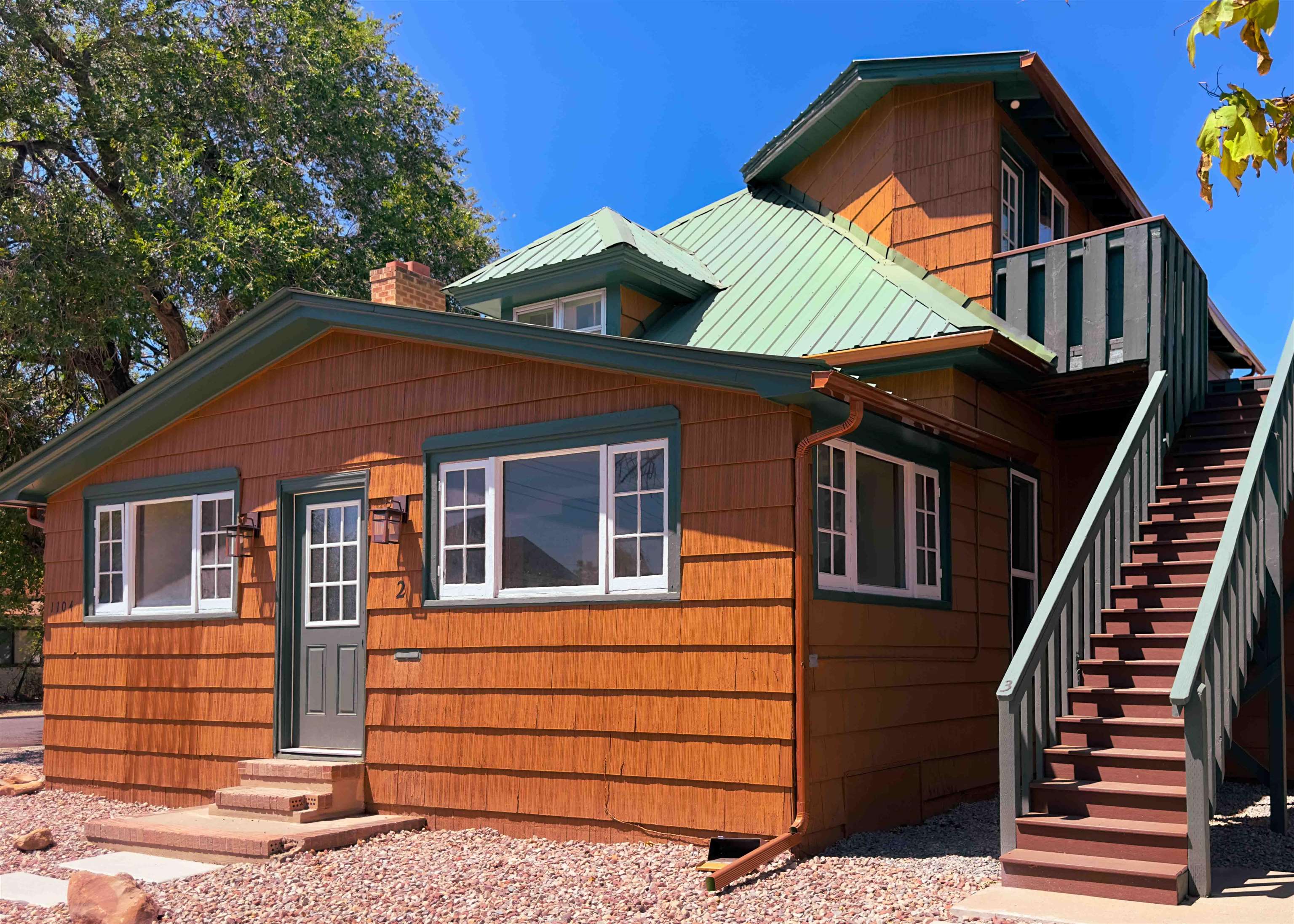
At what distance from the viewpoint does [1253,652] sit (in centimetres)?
753

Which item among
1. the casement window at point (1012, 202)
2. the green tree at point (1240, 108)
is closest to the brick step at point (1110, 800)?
A: the green tree at point (1240, 108)

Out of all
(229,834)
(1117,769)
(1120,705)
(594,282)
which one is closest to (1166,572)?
(1120,705)

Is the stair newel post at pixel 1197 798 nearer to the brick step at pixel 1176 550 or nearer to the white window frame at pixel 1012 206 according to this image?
the brick step at pixel 1176 550

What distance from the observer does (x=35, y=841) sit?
332 inches

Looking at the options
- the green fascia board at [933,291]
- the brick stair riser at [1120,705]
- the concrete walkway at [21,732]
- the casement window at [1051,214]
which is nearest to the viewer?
the brick stair riser at [1120,705]

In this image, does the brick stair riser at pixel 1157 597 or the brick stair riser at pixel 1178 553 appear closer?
the brick stair riser at pixel 1157 597

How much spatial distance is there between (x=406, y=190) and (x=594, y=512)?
1515 centimetres

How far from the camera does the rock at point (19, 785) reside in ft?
36.6

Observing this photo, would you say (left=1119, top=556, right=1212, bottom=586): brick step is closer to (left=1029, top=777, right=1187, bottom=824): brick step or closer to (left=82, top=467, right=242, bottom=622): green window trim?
(left=1029, top=777, right=1187, bottom=824): brick step

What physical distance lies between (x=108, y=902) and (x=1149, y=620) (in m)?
6.33

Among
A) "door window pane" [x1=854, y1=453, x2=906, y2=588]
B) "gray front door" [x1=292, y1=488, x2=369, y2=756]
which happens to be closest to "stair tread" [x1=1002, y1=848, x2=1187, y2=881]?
"door window pane" [x1=854, y1=453, x2=906, y2=588]

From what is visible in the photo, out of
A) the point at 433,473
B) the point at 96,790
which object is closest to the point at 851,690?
the point at 433,473

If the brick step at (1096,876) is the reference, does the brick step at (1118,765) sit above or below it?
above

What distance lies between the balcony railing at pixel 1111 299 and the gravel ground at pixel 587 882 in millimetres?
3592
